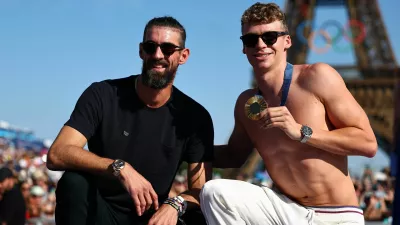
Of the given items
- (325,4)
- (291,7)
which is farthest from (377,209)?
(325,4)

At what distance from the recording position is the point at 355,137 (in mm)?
3133

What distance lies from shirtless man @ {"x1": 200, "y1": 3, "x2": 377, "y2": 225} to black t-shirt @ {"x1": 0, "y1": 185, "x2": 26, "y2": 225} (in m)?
4.40

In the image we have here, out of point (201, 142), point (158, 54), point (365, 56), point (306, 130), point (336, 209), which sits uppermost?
point (158, 54)

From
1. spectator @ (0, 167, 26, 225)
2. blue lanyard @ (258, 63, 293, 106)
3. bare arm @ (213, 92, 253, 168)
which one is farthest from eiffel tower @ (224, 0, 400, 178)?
blue lanyard @ (258, 63, 293, 106)

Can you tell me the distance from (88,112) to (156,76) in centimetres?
47

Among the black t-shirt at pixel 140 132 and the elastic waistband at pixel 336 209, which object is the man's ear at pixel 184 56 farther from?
the elastic waistband at pixel 336 209

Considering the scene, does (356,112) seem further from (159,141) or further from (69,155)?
(69,155)

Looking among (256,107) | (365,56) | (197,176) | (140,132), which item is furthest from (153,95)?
(365,56)

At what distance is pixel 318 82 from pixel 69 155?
144 cm

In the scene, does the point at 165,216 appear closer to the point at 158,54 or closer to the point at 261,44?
the point at 158,54

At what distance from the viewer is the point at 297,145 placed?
3.27m

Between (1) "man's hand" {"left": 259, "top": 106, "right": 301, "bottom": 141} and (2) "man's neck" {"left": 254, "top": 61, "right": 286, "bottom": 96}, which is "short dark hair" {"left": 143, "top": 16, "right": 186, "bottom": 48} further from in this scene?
(1) "man's hand" {"left": 259, "top": 106, "right": 301, "bottom": 141}

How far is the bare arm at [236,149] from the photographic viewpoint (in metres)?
3.76

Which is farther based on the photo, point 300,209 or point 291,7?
point 291,7
